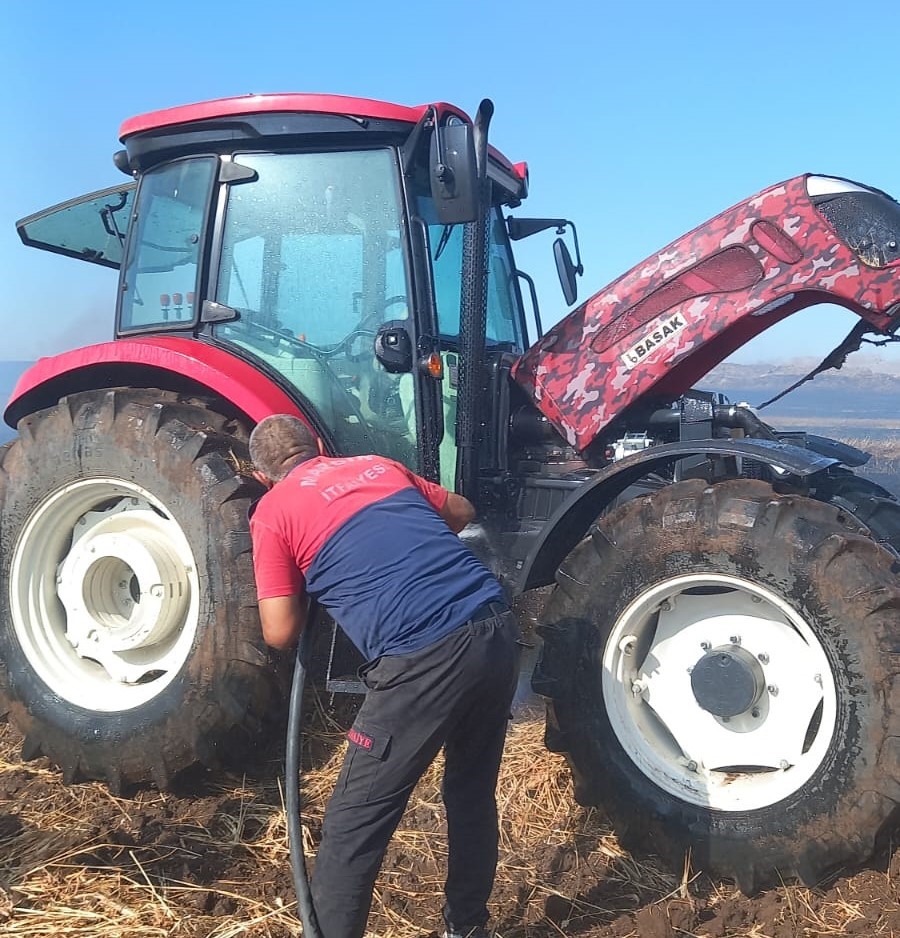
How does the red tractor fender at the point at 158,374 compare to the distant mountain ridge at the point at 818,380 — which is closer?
the red tractor fender at the point at 158,374

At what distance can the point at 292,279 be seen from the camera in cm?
387

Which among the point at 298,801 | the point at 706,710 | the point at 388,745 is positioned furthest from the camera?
the point at 706,710

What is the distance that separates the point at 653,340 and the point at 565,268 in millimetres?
1390

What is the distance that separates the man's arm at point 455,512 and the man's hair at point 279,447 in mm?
470

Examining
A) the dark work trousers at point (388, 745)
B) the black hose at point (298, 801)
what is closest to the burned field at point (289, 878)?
the black hose at point (298, 801)

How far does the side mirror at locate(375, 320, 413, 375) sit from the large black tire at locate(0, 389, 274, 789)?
667 millimetres

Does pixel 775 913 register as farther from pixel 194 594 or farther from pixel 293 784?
pixel 194 594

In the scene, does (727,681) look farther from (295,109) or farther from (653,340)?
(295,109)

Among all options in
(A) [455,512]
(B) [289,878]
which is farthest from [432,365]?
(B) [289,878]

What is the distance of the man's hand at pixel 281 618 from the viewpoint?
2.52 metres

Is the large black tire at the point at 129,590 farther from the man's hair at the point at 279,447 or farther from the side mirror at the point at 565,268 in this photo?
the side mirror at the point at 565,268

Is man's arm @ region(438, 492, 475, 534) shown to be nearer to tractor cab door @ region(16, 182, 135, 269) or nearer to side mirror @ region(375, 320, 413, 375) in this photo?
side mirror @ region(375, 320, 413, 375)

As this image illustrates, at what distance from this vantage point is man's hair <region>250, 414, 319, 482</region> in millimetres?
2736

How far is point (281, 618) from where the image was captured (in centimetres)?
254
